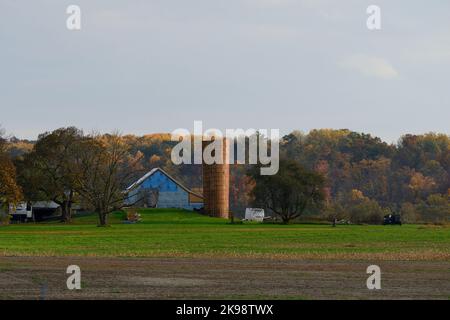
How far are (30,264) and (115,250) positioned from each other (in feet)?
31.9

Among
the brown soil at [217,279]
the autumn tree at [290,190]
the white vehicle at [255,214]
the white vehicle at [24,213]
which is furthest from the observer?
the white vehicle at [24,213]

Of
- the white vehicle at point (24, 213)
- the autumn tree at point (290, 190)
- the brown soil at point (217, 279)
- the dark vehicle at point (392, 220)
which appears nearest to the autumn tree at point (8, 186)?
the autumn tree at point (290, 190)

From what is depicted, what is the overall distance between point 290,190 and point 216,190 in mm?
16909

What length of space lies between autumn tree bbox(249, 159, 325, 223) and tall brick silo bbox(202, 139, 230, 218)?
10.9m

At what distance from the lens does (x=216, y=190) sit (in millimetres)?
116500

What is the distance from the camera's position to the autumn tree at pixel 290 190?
103 meters

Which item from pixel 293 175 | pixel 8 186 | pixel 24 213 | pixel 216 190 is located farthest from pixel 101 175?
pixel 24 213

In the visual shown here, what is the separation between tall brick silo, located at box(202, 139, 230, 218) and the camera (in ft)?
382

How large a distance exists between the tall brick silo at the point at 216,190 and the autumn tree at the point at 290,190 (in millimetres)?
10858

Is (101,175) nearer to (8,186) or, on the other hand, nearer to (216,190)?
(8,186)

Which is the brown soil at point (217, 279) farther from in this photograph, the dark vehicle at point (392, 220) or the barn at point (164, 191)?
the barn at point (164, 191)

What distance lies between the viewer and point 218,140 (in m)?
120

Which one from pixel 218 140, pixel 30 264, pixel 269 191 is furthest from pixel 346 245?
pixel 218 140

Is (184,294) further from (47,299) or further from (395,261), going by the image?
(395,261)
